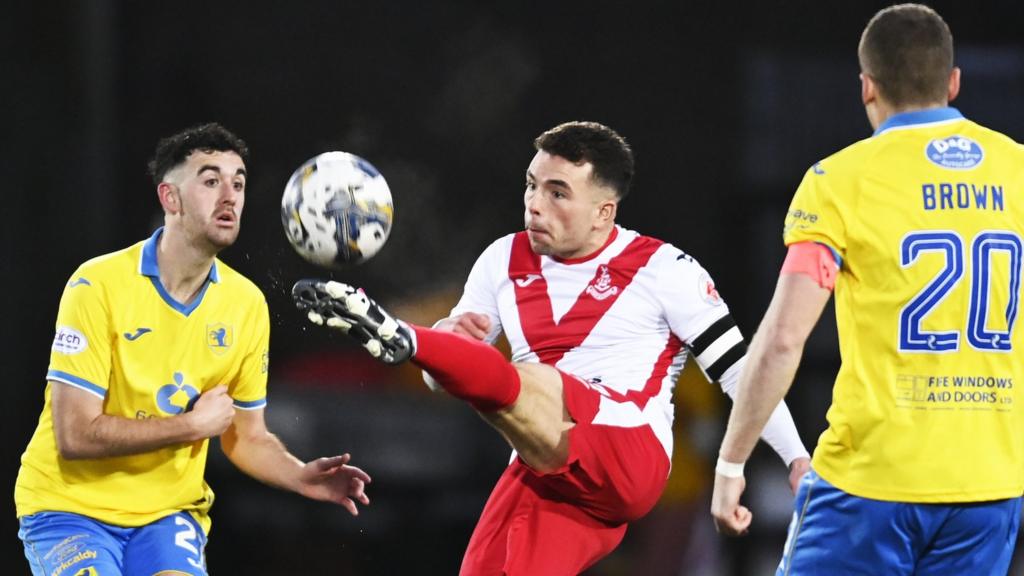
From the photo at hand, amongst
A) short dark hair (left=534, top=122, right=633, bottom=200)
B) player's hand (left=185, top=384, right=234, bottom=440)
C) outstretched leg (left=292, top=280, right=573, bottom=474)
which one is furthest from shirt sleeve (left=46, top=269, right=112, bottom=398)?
short dark hair (left=534, top=122, right=633, bottom=200)

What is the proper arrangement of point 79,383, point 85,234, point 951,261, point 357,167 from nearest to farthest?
point 951,261 → point 79,383 → point 357,167 → point 85,234

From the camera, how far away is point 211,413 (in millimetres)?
3639

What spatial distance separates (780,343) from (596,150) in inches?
56.5

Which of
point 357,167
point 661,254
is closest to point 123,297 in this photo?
point 357,167

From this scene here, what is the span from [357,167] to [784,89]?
Result: 2937 millimetres

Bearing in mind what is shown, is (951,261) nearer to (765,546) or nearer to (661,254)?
(661,254)

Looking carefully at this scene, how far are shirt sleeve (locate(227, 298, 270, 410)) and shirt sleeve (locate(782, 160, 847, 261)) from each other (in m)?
1.78

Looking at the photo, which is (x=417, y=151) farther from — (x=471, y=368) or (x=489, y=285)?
(x=471, y=368)

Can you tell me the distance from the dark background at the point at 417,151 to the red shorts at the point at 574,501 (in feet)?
7.14

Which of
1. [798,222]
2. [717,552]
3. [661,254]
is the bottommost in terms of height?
[717,552]

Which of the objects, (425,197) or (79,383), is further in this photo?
(425,197)

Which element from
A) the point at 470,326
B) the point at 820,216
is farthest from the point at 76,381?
the point at 820,216

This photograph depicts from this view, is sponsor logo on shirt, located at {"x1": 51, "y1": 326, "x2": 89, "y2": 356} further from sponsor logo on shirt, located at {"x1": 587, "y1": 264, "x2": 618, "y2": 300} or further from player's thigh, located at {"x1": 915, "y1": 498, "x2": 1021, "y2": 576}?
player's thigh, located at {"x1": 915, "y1": 498, "x2": 1021, "y2": 576}

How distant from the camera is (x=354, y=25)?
6281mm
